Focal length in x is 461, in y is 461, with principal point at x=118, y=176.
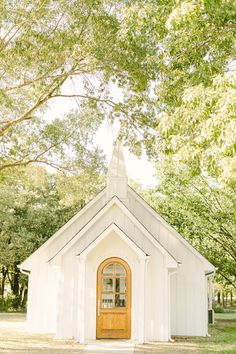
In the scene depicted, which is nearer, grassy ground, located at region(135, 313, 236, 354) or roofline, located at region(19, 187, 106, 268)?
grassy ground, located at region(135, 313, 236, 354)

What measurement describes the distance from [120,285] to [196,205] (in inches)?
427

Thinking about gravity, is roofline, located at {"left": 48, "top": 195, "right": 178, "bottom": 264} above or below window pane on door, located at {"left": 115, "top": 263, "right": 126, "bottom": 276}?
above

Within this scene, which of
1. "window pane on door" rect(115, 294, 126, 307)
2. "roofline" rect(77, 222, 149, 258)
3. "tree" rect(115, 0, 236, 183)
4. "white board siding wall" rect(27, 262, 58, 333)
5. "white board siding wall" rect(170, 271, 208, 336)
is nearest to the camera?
"tree" rect(115, 0, 236, 183)

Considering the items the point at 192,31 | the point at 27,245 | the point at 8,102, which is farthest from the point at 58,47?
the point at 27,245

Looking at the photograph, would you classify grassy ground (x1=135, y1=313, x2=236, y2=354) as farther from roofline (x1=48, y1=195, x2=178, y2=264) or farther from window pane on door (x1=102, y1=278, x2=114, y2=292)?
roofline (x1=48, y1=195, x2=178, y2=264)

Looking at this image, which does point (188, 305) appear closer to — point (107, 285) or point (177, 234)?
point (177, 234)

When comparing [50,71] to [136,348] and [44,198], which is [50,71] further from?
[44,198]

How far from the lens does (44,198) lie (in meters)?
39.6

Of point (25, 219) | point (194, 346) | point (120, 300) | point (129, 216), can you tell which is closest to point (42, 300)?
point (120, 300)

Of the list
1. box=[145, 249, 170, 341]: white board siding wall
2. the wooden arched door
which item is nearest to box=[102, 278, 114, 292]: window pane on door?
the wooden arched door

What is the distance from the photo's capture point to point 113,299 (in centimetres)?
Result: 1559

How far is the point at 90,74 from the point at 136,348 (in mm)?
8199

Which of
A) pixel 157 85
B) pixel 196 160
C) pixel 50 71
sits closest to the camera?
pixel 196 160

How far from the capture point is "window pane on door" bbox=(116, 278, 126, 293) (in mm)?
15594
